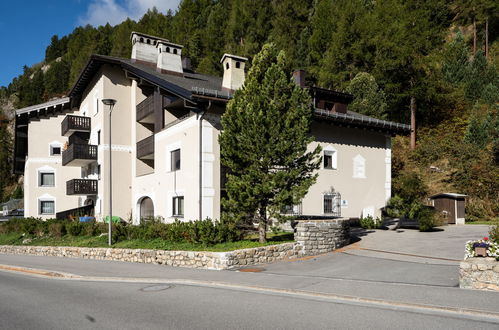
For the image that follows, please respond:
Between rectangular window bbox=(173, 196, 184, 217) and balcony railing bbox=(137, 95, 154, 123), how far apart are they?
232 inches

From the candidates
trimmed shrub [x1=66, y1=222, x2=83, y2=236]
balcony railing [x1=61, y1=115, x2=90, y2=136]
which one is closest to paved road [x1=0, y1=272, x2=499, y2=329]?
trimmed shrub [x1=66, y1=222, x2=83, y2=236]

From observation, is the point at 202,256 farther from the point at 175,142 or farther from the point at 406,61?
the point at 406,61

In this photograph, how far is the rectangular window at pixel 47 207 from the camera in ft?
115

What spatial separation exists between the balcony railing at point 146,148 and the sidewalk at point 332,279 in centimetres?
921

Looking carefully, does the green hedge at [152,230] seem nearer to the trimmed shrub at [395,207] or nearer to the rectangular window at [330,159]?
the rectangular window at [330,159]

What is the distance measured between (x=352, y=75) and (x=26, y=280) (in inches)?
1403

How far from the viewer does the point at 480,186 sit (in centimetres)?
2750

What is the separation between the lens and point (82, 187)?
27141 mm

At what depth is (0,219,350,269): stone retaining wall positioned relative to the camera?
1358 cm

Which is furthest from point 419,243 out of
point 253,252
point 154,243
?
point 154,243

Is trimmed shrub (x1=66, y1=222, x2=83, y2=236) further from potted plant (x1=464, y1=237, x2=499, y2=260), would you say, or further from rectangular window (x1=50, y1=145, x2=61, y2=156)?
potted plant (x1=464, y1=237, x2=499, y2=260)

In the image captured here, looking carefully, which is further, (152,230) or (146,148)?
(146,148)

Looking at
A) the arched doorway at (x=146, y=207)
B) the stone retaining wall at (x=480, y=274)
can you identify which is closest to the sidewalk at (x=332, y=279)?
the stone retaining wall at (x=480, y=274)

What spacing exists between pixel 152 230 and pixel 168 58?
13115mm
